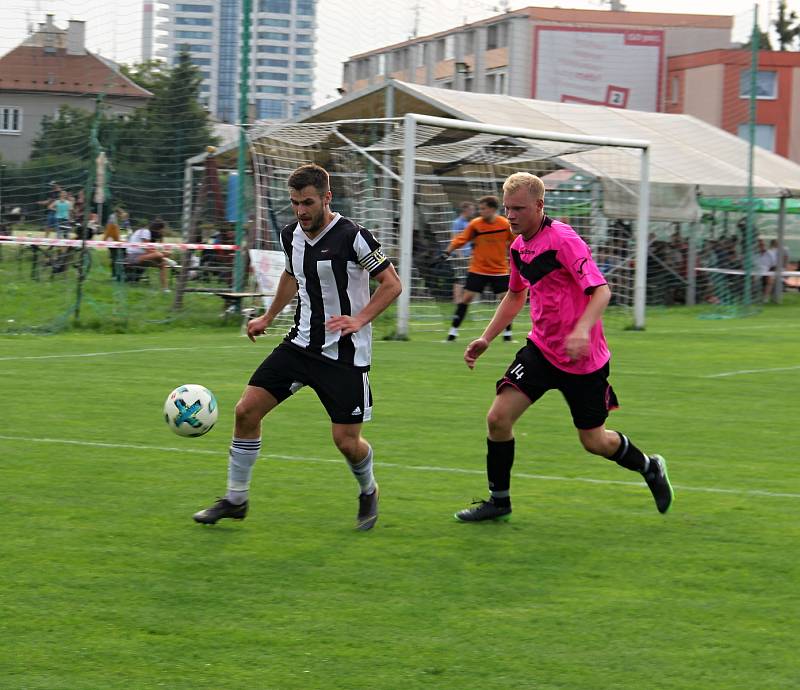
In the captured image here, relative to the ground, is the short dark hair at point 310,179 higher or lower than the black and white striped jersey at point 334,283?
higher

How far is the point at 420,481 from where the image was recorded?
7605 mm

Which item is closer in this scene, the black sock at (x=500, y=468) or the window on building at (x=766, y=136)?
the black sock at (x=500, y=468)

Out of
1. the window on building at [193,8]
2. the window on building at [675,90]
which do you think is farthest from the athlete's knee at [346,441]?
the window on building at [675,90]

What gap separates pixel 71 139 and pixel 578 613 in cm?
1593

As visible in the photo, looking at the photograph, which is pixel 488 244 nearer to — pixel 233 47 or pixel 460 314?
pixel 460 314

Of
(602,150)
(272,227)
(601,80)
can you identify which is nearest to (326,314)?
(272,227)

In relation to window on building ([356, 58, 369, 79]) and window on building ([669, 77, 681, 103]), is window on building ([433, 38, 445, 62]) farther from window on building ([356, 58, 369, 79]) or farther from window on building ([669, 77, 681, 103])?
window on building ([669, 77, 681, 103])

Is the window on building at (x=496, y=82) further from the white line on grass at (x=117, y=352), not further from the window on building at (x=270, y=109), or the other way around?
the white line on grass at (x=117, y=352)

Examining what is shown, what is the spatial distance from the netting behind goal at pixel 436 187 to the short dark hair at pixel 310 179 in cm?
1124

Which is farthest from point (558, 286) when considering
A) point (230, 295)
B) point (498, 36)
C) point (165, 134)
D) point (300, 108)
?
point (498, 36)

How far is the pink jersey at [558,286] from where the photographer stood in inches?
243

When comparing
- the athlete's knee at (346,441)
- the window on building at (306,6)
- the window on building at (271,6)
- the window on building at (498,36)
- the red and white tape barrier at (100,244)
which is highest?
the window on building at (498,36)

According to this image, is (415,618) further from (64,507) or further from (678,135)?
(678,135)

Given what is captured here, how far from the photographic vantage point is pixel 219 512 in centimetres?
627
